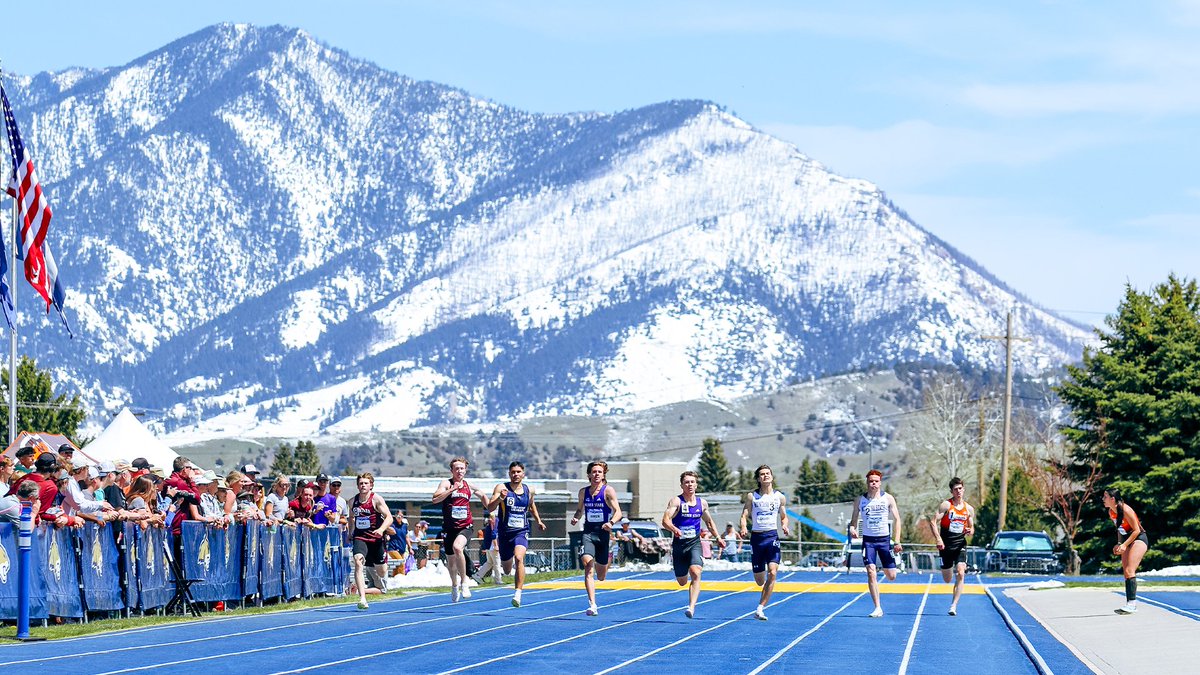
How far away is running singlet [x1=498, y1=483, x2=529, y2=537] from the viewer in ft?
85.4

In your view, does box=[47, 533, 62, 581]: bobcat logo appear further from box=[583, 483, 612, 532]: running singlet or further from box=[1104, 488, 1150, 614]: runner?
box=[1104, 488, 1150, 614]: runner

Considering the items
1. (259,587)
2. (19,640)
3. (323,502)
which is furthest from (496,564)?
(19,640)

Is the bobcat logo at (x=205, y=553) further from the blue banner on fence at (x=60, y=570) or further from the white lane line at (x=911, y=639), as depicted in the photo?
the white lane line at (x=911, y=639)

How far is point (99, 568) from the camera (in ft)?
72.1

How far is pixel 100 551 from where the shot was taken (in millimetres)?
21906

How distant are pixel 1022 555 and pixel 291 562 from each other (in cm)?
3224

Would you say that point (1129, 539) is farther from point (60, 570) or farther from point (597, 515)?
point (60, 570)

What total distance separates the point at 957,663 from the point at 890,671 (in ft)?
4.18

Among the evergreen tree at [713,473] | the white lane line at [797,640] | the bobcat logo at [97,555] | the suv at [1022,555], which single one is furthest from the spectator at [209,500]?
the evergreen tree at [713,473]

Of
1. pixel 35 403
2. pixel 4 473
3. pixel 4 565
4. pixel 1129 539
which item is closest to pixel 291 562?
pixel 4 473

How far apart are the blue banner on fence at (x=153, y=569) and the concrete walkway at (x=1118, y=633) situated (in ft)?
35.6

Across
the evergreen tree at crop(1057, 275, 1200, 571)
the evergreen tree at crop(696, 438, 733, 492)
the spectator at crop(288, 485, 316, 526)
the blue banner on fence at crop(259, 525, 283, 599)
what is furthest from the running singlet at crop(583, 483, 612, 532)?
the evergreen tree at crop(696, 438, 733, 492)

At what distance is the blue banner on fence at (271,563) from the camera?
27.3 meters

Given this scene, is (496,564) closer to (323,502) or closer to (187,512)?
(323,502)
